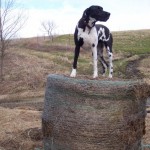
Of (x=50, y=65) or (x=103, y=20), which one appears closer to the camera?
(x=103, y=20)

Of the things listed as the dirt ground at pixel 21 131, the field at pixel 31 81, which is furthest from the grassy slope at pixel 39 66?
the dirt ground at pixel 21 131

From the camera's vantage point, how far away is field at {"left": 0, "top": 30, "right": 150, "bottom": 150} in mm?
8945

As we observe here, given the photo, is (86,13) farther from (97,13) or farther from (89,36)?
(89,36)

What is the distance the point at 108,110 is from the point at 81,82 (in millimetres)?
551

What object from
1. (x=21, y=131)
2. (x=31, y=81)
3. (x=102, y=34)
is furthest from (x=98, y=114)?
(x=31, y=81)

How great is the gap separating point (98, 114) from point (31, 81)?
18.8 m

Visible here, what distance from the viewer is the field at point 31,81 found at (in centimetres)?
895

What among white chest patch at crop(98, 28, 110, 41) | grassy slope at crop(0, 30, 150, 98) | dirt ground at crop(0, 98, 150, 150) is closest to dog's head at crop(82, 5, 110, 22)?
white chest patch at crop(98, 28, 110, 41)

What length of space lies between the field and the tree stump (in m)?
1.86

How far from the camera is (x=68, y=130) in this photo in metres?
6.27

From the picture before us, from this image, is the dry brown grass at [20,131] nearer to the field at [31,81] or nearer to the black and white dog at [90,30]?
the field at [31,81]

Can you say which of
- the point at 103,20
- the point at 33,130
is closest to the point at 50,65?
the point at 33,130

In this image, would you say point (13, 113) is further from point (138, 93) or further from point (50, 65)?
point (50, 65)

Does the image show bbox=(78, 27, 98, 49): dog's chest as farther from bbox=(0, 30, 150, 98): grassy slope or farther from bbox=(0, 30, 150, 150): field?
bbox=(0, 30, 150, 98): grassy slope
